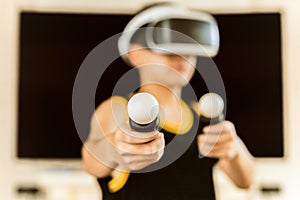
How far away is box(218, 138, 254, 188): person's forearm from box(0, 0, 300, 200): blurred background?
0.06 ft

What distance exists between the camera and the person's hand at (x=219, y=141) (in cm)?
116

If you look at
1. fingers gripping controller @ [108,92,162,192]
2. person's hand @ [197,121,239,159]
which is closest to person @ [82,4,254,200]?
person's hand @ [197,121,239,159]

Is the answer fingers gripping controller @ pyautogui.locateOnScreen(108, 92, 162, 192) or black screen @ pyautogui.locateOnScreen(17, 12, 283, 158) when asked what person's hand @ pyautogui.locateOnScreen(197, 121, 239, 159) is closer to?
black screen @ pyautogui.locateOnScreen(17, 12, 283, 158)

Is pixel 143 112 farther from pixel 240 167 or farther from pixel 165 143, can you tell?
pixel 240 167

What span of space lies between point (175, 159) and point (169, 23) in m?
0.32

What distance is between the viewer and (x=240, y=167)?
1.27 metres

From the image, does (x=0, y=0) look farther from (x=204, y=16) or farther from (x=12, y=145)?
(x=204, y=16)

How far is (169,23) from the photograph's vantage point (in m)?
1.19

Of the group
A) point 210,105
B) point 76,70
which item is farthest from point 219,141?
point 76,70

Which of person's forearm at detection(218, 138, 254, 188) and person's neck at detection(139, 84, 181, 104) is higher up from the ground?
person's neck at detection(139, 84, 181, 104)

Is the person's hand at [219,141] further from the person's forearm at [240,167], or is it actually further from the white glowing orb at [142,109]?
the white glowing orb at [142,109]

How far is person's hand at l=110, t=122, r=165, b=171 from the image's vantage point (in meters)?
0.86

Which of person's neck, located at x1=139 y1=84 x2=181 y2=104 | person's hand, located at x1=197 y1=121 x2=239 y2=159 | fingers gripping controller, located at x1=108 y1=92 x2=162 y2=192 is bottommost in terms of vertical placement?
person's hand, located at x1=197 y1=121 x2=239 y2=159

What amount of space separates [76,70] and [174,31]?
0.28m
